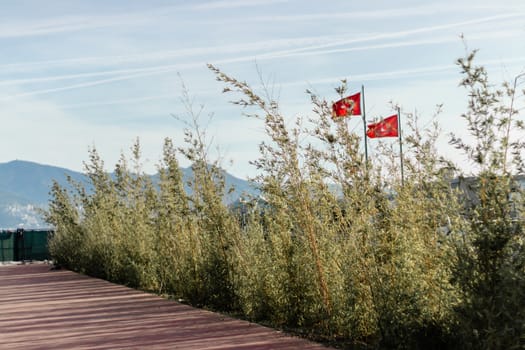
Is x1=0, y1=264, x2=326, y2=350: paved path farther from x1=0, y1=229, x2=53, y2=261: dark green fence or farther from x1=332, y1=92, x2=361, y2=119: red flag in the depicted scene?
x1=0, y1=229, x2=53, y2=261: dark green fence

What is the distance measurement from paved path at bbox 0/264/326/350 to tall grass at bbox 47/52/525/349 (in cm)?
40

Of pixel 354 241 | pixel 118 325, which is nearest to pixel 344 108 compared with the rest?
pixel 354 241

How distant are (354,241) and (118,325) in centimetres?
266

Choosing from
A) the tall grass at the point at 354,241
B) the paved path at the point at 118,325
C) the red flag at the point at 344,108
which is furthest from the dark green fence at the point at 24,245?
the red flag at the point at 344,108

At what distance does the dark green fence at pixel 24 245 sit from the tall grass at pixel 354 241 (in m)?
12.0

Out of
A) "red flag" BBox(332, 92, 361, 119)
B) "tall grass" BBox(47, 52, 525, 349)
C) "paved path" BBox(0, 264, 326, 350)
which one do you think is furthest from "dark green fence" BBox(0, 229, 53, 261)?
"red flag" BBox(332, 92, 361, 119)

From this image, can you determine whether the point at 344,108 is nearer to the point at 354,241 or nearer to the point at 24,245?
the point at 354,241

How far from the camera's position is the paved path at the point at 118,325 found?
5785 mm

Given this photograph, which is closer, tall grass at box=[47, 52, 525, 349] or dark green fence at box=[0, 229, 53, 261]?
tall grass at box=[47, 52, 525, 349]

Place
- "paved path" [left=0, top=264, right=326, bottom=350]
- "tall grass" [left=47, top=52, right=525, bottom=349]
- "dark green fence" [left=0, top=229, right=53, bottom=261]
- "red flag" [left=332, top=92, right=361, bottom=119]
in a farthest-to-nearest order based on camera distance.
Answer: "dark green fence" [left=0, top=229, right=53, bottom=261] < "paved path" [left=0, top=264, right=326, bottom=350] < "red flag" [left=332, top=92, right=361, bottom=119] < "tall grass" [left=47, top=52, right=525, bottom=349]

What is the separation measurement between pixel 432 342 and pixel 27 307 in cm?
551

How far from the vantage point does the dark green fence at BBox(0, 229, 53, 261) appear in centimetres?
2084

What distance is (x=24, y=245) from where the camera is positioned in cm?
2095

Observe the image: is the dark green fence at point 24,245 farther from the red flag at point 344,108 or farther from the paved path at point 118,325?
→ the red flag at point 344,108
